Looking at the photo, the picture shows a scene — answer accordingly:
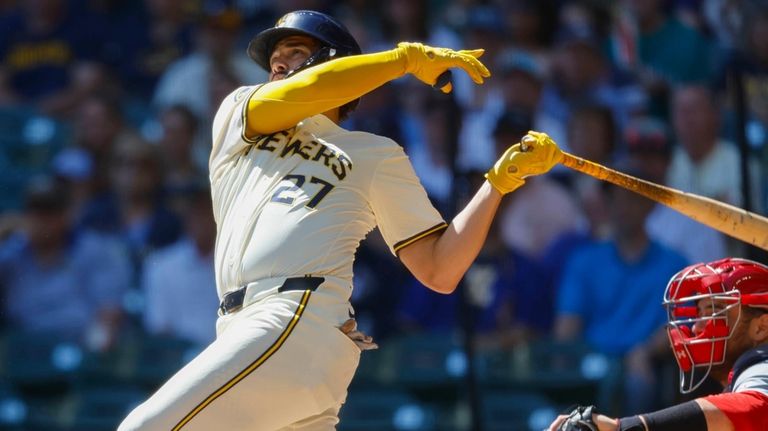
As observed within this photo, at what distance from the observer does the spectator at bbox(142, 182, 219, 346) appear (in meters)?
7.20

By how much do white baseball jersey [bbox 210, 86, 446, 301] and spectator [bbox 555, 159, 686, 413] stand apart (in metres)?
2.93

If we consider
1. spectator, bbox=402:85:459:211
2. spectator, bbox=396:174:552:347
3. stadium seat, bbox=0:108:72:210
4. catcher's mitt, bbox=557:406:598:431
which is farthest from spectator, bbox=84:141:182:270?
catcher's mitt, bbox=557:406:598:431

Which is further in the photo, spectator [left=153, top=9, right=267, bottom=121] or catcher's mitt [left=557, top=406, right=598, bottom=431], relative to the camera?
spectator [left=153, top=9, right=267, bottom=121]

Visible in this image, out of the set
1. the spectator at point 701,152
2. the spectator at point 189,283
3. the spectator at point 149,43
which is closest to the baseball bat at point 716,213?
the spectator at point 701,152

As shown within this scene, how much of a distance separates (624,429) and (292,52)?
1.52m

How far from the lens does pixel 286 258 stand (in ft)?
11.5

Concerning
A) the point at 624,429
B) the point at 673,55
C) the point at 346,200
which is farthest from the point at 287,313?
the point at 673,55

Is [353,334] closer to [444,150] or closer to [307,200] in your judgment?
[307,200]

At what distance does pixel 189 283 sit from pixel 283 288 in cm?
386

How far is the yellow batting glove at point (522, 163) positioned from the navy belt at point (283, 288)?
0.55 metres

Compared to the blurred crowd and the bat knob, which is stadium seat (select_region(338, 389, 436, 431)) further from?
the bat knob

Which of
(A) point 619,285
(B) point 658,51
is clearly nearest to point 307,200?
(A) point 619,285

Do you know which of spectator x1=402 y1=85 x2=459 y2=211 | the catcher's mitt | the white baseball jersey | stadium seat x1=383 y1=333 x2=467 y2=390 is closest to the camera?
the catcher's mitt

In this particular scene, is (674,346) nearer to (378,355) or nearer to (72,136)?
(378,355)
